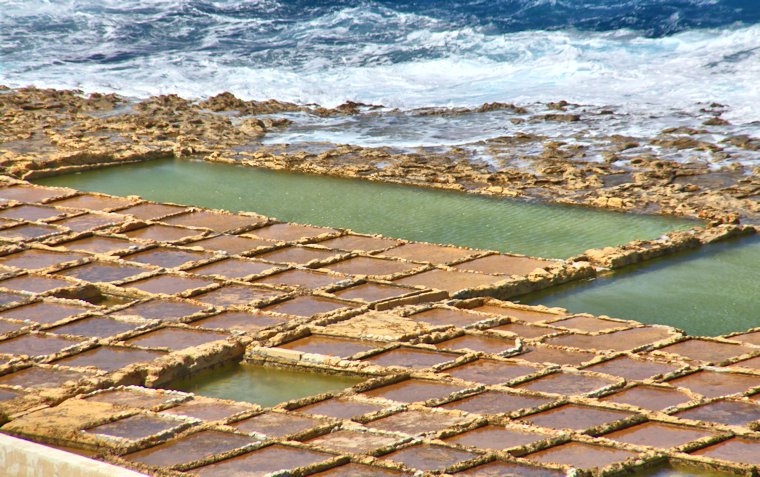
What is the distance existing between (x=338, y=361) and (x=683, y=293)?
278 cm

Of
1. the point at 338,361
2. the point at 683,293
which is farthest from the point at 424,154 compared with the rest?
the point at 338,361

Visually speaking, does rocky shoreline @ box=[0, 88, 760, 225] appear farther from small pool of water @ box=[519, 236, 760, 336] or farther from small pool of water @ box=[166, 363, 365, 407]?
small pool of water @ box=[166, 363, 365, 407]

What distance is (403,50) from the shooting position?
2088 cm

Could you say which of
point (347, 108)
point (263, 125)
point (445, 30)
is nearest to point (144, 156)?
point (263, 125)

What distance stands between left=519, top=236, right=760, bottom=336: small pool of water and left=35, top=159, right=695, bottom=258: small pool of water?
67 cm

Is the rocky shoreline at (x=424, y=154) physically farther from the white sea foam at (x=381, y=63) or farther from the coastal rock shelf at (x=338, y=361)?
the coastal rock shelf at (x=338, y=361)

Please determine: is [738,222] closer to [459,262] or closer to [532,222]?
[532,222]

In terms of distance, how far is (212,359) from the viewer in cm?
595

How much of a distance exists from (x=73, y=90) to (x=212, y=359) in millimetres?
11494

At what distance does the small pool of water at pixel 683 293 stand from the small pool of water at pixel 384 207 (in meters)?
0.67

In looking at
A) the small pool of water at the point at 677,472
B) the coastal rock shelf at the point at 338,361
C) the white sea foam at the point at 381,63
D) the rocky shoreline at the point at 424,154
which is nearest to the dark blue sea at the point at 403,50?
the white sea foam at the point at 381,63

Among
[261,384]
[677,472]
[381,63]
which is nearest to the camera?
[677,472]

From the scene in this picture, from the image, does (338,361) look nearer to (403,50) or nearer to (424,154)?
(424,154)

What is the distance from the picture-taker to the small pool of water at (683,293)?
689cm
